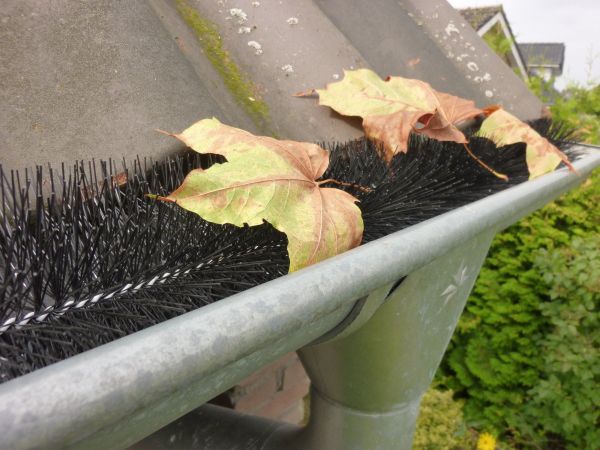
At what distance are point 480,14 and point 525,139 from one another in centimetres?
843

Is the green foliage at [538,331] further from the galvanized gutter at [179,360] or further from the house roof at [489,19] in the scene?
the house roof at [489,19]

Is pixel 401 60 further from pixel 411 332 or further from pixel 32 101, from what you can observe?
pixel 32 101

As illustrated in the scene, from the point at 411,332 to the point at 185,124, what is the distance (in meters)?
0.49

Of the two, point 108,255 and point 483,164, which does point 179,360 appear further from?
point 483,164

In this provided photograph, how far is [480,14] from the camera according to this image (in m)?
8.23

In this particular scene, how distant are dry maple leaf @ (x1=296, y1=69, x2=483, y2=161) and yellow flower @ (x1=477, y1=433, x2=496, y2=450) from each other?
11.9 feet

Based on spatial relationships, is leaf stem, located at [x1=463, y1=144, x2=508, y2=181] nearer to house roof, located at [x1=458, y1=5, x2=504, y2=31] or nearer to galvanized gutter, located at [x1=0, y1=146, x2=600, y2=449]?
galvanized gutter, located at [x1=0, y1=146, x2=600, y2=449]

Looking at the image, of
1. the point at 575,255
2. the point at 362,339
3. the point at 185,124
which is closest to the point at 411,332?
the point at 362,339

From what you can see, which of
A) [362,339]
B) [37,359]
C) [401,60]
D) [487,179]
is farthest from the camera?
[401,60]

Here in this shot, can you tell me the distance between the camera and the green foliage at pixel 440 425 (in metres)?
3.73

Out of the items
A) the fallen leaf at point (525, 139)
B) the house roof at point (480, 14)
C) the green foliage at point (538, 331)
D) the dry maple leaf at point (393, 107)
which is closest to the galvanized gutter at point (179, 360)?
the dry maple leaf at point (393, 107)

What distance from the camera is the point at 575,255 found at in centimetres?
337

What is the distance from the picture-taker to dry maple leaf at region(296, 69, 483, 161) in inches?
31.0

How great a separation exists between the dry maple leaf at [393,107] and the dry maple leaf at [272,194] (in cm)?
18
